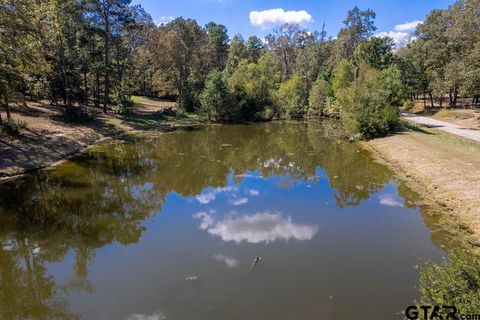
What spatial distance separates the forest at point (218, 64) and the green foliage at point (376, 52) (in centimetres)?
16

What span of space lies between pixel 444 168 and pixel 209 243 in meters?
14.4

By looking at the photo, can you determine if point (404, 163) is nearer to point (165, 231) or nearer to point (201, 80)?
point (165, 231)

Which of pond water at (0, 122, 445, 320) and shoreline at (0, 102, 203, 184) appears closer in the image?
pond water at (0, 122, 445, 320)

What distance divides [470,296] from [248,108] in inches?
1664

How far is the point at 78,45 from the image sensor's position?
111 feet

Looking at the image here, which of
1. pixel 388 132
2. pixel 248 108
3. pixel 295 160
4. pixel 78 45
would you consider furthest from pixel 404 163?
pixel 78 45

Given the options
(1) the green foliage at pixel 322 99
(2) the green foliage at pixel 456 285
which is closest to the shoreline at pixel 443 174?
(2) the green foliage at pixel 456 285

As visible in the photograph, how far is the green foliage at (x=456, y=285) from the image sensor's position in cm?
554

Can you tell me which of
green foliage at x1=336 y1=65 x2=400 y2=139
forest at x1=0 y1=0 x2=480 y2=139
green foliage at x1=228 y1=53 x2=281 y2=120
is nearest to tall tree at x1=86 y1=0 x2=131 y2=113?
forest at x1=0 y1=0 x2=480 y2=139

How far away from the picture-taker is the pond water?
815 centimetres

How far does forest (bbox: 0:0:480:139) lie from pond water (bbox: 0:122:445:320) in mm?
9675

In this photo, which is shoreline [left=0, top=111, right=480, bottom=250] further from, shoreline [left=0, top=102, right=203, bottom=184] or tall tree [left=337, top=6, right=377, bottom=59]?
tall tree [left=337, top=6, right=377, bottom=59]

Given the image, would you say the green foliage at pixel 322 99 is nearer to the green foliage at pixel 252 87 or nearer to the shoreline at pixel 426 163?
the green foliage at pixel 252 87

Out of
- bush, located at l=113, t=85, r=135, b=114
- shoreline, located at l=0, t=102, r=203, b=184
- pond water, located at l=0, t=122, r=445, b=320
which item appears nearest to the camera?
pond water, located at l=0, t=122, r=445, b=320
